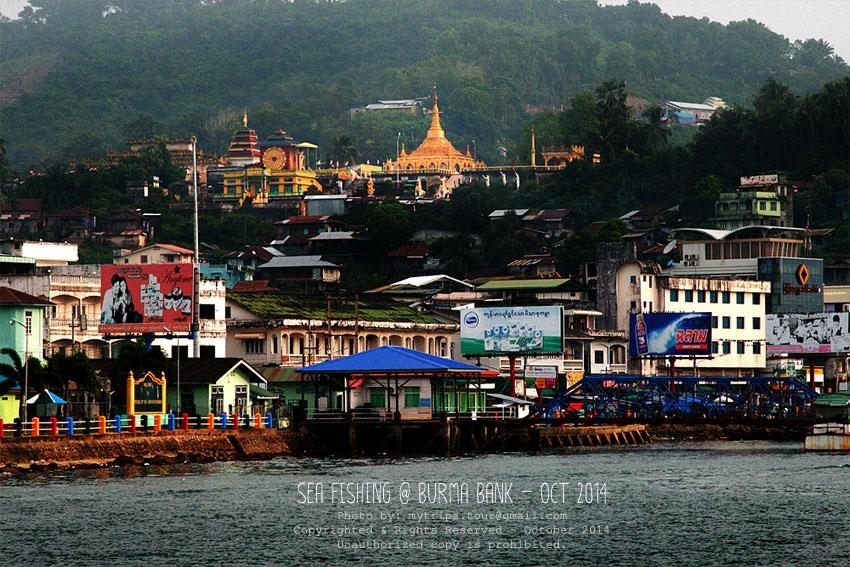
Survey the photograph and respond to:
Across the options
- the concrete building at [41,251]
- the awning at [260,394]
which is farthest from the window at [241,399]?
the concrete building at [41,251]

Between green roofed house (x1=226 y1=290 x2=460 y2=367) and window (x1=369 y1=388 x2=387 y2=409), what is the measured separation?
47.8ft

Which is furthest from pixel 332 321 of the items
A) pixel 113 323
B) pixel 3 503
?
pixel 3 503

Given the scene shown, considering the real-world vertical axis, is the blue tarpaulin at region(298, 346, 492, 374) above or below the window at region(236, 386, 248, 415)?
above

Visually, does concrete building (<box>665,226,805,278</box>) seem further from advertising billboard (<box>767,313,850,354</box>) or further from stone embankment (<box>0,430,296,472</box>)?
stone embankment (<box>0,430,296,472</box>)

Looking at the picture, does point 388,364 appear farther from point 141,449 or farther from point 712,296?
point 712,296

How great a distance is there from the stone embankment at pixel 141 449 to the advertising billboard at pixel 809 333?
59.0 meters

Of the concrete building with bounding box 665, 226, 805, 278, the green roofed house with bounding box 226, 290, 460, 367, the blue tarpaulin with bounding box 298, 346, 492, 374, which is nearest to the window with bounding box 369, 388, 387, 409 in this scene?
the blue tarpaulin with bounding box 298, 346, 492, 374

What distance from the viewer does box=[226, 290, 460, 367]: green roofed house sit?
409ft

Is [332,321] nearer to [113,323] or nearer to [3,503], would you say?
[113,323]

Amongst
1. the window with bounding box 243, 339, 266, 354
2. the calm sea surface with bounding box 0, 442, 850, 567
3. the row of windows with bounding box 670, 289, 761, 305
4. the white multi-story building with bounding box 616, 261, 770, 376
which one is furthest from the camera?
the row of windows with bounding box 670, 289, 761, 305

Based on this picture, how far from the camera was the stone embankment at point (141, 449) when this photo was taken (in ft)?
264

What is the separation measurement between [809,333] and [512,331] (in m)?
31.6

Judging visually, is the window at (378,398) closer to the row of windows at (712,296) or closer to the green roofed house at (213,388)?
the green roofed house at (213,388)

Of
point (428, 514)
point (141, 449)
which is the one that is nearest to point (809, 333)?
point (141, 449)
